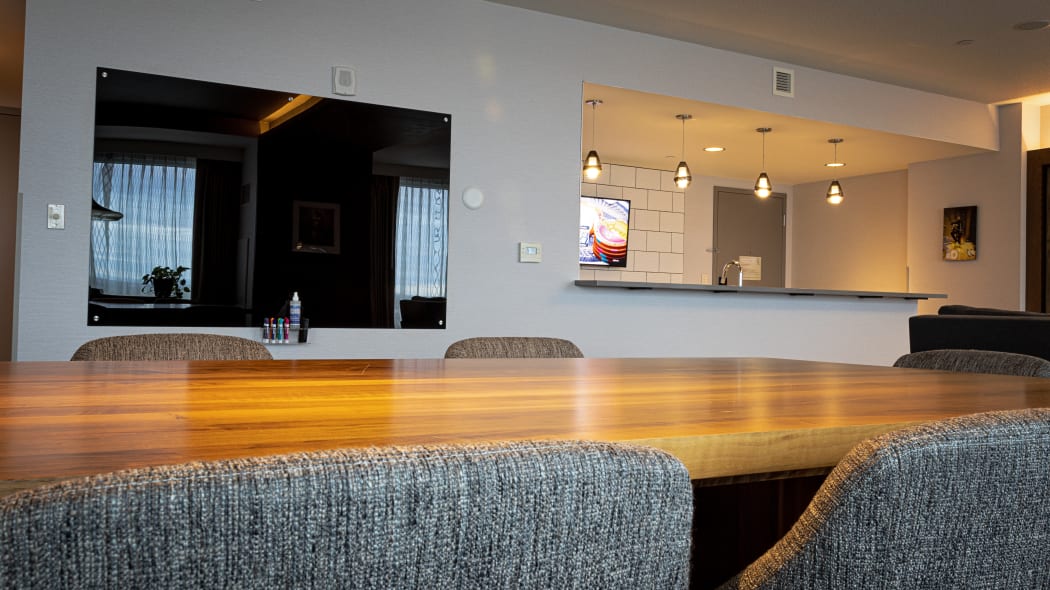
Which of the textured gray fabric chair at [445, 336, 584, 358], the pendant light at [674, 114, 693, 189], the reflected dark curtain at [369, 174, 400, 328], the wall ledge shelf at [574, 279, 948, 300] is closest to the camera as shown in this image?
the textured gray fabric chair at [445, 336, 584, 358]

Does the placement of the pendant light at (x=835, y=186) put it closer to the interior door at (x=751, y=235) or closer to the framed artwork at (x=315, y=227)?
the interior door at (x=751, y=235)

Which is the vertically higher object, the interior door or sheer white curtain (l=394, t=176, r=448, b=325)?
the interior door

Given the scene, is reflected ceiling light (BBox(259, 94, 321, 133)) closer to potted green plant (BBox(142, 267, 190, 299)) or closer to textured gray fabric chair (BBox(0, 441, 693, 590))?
potted green plant (BBox(142, 267, 190, 299))

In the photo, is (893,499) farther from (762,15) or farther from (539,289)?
Result: (762,15)

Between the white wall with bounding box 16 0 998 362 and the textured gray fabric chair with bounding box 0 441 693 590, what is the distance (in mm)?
3411

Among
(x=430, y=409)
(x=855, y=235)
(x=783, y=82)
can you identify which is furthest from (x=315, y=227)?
(x=855, y=235)

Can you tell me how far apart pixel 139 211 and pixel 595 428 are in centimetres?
314

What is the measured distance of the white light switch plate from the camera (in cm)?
333

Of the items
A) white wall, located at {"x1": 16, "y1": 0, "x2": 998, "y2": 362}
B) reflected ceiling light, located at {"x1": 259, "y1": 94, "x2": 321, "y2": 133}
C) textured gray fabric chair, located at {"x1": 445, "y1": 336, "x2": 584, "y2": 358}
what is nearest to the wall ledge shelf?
white wall, located at {"x1": 16, "y1": 0, "x2": 998, "y2": 362}

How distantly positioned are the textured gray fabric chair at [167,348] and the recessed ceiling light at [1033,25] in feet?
15.3

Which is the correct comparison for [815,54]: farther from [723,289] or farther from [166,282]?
[166,282]

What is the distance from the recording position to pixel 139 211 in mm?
3494

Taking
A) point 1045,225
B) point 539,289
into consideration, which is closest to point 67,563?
point 539,289

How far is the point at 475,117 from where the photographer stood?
166 inches
